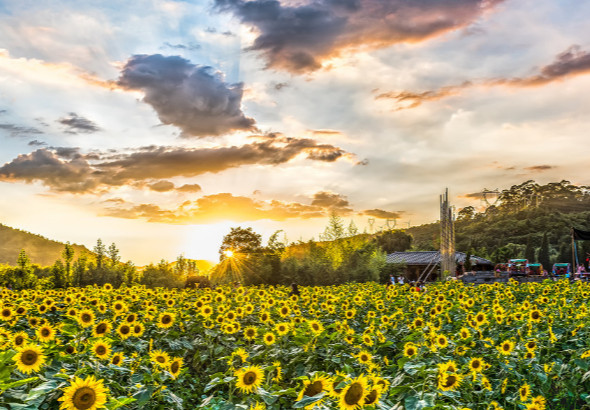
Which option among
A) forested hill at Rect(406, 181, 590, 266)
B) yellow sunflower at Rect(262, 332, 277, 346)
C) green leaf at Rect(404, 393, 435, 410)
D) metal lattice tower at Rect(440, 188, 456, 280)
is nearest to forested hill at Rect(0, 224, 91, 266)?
forested hill at Rect(406, 181, 590, 266)

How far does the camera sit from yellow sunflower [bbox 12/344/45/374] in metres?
2.99

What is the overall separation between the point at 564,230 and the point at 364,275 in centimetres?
4169

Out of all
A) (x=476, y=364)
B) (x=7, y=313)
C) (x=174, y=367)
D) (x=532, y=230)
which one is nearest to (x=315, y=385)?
(x=174, y=367)

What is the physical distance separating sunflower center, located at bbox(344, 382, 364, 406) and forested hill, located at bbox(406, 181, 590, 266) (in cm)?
4424

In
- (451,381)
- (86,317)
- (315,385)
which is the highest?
(86,317)

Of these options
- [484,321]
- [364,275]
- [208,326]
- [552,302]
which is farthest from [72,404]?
[364,275]

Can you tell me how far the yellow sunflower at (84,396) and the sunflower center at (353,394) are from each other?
1.16 metres

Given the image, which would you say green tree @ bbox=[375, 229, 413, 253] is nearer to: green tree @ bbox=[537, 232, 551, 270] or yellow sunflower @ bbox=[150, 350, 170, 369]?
green tree @ bbox=[537, 232, 551, 270]

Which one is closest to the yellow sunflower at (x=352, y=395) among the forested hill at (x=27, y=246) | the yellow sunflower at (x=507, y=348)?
the yellow sunflower at (x=507, y=348)

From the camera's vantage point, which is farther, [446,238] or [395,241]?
[395,241]

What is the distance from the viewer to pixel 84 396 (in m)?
2.40

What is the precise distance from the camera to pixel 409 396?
8.87ft

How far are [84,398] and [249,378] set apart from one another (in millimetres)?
967

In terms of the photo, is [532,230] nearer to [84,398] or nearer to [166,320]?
[166,320]
